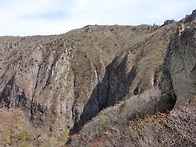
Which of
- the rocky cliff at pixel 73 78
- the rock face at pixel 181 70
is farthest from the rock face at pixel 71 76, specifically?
the rock face at pixel 181 70

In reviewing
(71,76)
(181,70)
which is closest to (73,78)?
(71,76)

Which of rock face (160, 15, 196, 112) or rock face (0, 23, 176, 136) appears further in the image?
rock face (0, 23, 176, 136)

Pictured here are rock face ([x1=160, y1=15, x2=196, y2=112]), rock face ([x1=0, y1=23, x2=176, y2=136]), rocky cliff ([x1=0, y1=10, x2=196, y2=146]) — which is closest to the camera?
rock face ([x1=160, y1=15, x2=196, y2=112])

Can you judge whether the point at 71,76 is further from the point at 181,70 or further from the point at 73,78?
the point at 181,70

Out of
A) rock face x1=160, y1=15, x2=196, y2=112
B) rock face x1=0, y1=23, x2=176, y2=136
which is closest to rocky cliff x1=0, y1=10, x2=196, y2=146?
rock face x1=0, y1=23, x2=176, y2=136

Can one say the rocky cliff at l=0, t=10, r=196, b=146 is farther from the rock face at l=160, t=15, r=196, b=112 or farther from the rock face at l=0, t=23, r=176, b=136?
the rock face at l=160, t=15, r=196, b=112

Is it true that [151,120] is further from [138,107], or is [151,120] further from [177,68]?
[138,107]

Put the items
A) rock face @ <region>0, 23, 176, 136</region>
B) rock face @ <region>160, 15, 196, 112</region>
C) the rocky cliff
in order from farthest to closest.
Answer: rock face @ <region>0, 23, 176, 136</region> → the rocky cliff → rock face @ <region>160, 15, 196, 112</region>

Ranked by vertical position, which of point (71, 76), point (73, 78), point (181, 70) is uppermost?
point (181, 70)

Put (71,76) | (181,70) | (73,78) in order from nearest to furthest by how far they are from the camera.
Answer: (181,70)
(73,78)
(71,76)

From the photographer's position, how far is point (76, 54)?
228ft

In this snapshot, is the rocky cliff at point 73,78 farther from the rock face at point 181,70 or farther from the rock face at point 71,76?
the rock face at point 181,70

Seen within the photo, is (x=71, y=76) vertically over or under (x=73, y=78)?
over

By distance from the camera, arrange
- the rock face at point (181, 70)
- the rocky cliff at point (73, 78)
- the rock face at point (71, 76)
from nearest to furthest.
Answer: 1. the rock face at point (181, 70)
2. the rocky cliff at point (73, 78)
3. the rock face at point (71, 76)
